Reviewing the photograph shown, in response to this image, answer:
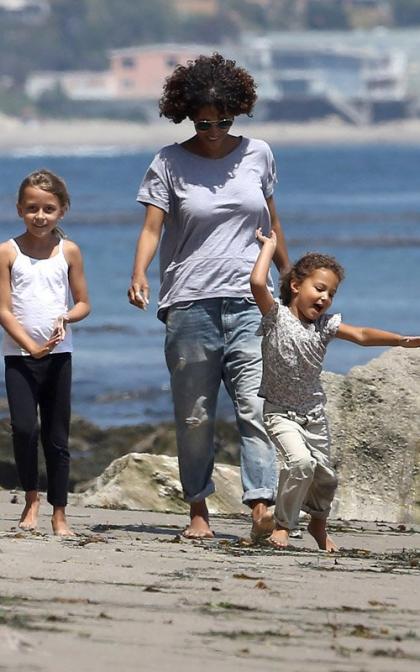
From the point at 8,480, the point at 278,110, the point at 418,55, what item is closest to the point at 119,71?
the point at 278,110

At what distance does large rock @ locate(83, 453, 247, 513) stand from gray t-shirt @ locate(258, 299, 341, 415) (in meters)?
2.05

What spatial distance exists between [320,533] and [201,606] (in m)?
1.57

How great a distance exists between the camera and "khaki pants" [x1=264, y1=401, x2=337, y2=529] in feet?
19.7

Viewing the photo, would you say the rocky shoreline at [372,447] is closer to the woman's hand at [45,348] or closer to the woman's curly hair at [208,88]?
the woman's hand at [45,348]

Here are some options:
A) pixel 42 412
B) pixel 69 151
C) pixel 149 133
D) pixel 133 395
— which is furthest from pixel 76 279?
pixel 149 133

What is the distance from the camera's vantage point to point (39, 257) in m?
6.40

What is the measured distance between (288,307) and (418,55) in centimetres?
15344

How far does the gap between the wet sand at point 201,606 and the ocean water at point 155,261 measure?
7.16m

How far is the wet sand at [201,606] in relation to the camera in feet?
13.5

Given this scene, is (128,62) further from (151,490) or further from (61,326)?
(61,326)

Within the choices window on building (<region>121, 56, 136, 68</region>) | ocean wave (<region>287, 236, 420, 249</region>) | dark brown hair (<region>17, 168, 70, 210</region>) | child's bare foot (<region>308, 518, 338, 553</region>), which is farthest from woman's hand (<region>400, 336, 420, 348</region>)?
window on building (<region>121, 56, 136, 68</region>)

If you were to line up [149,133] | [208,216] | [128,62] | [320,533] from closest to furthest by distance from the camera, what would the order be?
[320,533] < [208,216] < [149,133] < [128,62]

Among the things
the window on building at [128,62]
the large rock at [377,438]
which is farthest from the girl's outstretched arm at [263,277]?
the window on building at [128,62]

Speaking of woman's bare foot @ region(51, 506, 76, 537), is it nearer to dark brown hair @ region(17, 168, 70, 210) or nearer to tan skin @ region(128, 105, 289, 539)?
tan skin @ region(128, 105, 289, 539)
